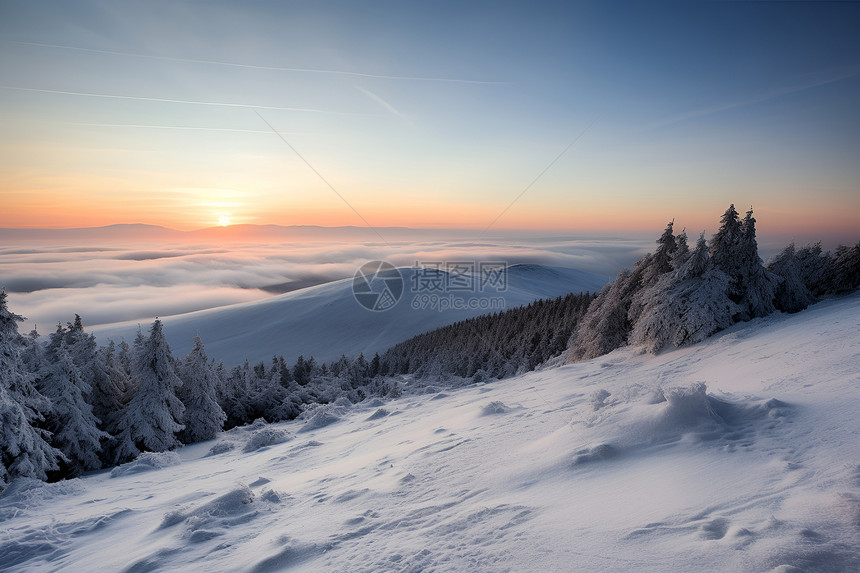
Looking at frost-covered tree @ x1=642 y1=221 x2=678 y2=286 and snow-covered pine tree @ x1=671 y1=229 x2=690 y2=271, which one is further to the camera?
frost-covered tree @ x1=642 y1=221 x2=678 y2=286

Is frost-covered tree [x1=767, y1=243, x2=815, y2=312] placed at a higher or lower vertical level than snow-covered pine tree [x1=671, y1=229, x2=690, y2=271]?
lower

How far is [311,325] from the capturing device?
120875mm

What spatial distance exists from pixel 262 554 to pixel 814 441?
827cm

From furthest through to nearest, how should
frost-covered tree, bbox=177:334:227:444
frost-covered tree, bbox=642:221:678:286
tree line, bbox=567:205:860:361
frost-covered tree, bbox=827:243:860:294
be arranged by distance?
frost-covered tree, bbox=177:334:227:444 → frost-covered tree, bbox=642:221:678:286 → frost-covered tree, bbox=827:243:860:294 → tree line, bbox=567:205:860:361

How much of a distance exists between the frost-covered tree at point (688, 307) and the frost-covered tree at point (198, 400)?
27.1 meters

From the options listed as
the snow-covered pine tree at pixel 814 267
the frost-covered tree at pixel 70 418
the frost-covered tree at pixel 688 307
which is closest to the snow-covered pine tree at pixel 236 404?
the frost-covered tree at pixel 70 418

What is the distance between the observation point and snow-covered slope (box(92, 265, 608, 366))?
106 metres

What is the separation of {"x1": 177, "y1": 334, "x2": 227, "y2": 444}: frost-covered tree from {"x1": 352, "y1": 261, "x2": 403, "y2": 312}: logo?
341ft

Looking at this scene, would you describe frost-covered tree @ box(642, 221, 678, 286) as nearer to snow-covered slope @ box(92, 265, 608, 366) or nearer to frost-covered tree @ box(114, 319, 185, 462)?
frost-covered tree @ box(114, 319, 185, 462)

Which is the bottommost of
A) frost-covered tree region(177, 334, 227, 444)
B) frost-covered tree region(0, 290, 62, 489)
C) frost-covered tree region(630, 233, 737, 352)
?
frost-covered tree region(177, 334, 227, 444)

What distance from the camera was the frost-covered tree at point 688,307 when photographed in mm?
16375

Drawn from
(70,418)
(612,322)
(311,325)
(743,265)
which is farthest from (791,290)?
(311,325)

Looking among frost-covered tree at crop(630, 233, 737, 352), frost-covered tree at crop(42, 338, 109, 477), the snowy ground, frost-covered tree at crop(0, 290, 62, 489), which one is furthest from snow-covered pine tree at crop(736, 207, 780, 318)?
frost-covered tree at crop(42, 338, 109, 477)

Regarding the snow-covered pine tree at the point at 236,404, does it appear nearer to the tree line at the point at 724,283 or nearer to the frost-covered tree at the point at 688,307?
the tree line at the point at 724,283
